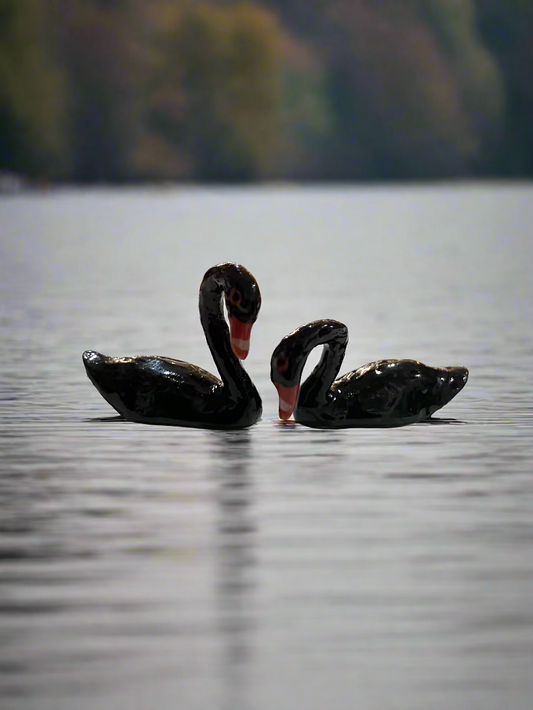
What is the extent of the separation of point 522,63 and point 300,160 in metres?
9.41

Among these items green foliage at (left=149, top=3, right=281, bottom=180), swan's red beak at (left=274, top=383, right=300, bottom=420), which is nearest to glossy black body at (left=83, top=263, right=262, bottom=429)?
swan's red beak at (left=274, top=383, right=300, bottom=420)

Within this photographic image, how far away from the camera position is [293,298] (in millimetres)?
11836

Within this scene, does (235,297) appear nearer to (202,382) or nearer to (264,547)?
(202,382)

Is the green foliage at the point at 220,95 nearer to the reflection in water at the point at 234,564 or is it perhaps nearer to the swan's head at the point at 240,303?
the swan's head at the point at 240,303

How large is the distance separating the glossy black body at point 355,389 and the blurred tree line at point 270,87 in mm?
44443

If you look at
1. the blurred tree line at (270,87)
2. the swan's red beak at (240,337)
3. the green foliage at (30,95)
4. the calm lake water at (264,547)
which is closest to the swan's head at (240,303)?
the swan's red beak at (240,337)

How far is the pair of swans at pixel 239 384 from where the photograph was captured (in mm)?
5289

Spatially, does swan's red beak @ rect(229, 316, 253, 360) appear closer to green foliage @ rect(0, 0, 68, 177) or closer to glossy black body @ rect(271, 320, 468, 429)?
glossy black body @ rect(271, 320, 468, 429)

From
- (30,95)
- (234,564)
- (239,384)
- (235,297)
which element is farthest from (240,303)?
(30,95)

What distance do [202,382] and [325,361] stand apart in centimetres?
41

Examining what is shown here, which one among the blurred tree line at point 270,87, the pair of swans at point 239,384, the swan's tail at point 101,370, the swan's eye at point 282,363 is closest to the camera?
the swan's eye at point 282,363

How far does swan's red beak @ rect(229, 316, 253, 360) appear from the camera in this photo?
529 cm

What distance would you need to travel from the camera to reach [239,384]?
5344 millimetres

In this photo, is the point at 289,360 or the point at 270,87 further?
the point at 270,87
